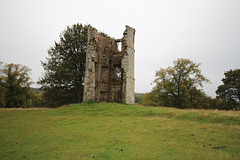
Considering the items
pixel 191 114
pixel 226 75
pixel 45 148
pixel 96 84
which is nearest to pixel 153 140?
pixel 45 148

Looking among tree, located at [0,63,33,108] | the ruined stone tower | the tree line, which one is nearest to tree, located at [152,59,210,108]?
the tree line

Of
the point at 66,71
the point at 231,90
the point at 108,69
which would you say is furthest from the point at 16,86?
the point at 231,90

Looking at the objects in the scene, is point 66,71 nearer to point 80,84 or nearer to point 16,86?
point 80,84

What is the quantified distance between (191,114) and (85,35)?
20.3 meters

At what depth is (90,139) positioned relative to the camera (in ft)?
21.9

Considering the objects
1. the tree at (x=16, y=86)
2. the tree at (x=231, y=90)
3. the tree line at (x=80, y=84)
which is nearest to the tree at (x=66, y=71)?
the tree line at (x=80, y=84)

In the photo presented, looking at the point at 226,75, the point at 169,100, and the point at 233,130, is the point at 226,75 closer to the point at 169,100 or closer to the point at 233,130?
the point at 169,100

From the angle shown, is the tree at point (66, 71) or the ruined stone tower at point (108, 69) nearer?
the ruined stone tower at point (108, 69)

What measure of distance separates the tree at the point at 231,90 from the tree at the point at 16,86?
1394 inches

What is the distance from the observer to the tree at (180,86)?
83.4ft

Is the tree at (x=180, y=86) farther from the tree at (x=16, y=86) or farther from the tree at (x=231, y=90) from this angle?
the tree at (x=16, y=86)

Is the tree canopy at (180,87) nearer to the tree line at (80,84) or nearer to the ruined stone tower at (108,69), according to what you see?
the tree line at (80,84)

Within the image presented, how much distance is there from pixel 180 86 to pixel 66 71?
1819 centimetres

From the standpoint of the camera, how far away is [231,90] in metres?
26.1
